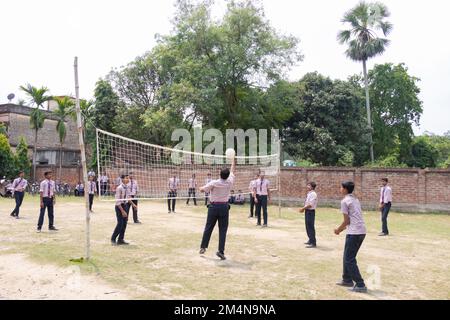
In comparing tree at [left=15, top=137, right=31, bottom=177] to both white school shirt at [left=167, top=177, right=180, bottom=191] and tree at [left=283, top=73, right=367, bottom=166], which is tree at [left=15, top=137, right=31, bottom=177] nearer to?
white school shirt at [left=167, top=177, right=180, bottom=191]

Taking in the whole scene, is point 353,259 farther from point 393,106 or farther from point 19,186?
point 393,106

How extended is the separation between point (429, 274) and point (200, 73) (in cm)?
2100

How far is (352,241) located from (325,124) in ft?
84.0

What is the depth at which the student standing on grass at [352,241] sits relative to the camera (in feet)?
22.4

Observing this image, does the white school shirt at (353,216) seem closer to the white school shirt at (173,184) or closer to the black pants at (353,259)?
the black pants at (353,259)

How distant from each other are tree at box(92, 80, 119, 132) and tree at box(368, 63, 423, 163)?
2455 centimetres

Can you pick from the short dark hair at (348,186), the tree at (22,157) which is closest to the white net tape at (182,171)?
the tree at (22,157)

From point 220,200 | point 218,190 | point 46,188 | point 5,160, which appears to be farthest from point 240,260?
point 5,160

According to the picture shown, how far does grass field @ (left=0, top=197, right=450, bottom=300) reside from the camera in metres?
6.71

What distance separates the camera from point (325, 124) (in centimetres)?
3156

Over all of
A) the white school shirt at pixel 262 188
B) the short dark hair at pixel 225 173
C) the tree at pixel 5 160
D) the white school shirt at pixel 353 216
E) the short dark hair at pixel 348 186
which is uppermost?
the tree at pixel 5 160

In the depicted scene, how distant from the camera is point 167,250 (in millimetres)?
9797

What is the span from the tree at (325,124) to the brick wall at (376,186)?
694 centimetres
